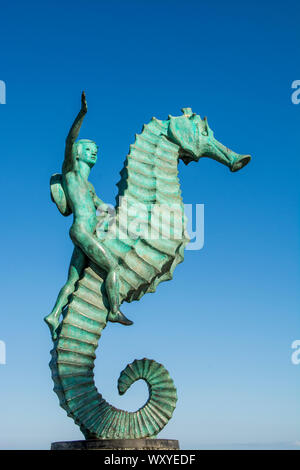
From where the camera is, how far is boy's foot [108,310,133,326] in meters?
9.46

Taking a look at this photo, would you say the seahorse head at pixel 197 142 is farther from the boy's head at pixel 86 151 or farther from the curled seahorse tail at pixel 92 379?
the curled seahorse tail at pixel 92 379

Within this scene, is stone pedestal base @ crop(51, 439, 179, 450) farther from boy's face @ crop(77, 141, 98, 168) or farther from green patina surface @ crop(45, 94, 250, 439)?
boy's face @ crop(77, 141, 98, 168)

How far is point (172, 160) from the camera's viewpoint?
414 inches

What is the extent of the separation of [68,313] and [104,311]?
0.54 m

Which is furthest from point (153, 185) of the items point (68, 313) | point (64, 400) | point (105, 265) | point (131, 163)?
point (64, 400)

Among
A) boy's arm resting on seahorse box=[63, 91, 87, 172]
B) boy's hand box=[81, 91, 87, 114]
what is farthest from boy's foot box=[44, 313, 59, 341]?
boy's hand box=[81, 91, 87, 114]

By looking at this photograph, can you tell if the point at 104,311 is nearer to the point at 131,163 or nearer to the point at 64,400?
the point at 64,400

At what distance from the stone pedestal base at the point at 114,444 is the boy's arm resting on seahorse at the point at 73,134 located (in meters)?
3.93

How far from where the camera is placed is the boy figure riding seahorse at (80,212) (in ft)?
30.9

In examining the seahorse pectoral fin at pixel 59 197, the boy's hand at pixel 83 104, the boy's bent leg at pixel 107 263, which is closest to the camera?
the boy's hand at pixel 83 104

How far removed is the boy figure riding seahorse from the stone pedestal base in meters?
1.52

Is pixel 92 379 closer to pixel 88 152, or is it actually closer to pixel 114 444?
pixel 114 444

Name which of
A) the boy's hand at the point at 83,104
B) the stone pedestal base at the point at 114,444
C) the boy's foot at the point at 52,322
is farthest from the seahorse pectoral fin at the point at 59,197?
the stone pedestal base at the point at 114,444
